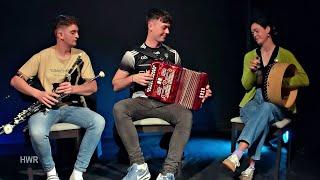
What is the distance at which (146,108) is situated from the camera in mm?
3635

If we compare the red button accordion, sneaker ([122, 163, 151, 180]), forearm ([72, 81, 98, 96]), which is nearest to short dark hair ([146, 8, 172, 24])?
the red button accordion

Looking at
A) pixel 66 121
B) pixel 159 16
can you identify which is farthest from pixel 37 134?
pixel 159 16

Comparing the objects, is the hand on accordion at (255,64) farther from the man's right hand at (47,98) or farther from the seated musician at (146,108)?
the man's right hand at (47,98)

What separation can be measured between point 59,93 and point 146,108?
0.72 metres

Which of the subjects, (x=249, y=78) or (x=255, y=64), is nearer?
(x=255, y=64)

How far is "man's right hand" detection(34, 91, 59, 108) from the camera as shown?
3.42m

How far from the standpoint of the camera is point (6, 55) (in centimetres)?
455

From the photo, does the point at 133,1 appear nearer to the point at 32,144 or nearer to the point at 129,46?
the point at 129,46

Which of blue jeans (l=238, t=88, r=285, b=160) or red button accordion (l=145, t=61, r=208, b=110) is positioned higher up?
red button accordion (l=145, t=61, r=208, b=110)

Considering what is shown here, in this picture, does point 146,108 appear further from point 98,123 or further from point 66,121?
point 66,121

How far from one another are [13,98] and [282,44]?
2.89m

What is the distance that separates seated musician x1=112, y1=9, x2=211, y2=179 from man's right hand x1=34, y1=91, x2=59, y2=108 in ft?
1.61

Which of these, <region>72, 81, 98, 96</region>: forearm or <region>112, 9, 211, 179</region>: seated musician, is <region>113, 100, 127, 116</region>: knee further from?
<region>72, 81, 98, 96</region>: forearm

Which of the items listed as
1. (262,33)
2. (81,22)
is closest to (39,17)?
(81,22)
